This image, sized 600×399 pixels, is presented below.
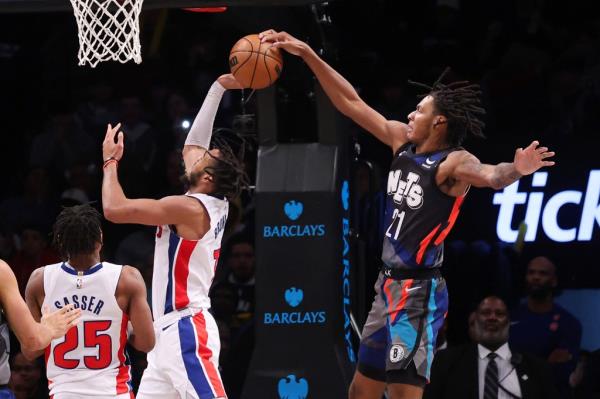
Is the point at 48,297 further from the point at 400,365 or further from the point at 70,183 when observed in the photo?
the point at 70,183

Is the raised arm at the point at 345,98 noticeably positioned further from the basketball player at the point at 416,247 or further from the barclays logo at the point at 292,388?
the barclays logo at the point at 292,388

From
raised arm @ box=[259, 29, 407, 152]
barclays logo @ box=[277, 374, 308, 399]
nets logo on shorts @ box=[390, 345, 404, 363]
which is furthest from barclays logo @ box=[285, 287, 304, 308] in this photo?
nets logo on shorts @ box=[390, 345, 404, 363]

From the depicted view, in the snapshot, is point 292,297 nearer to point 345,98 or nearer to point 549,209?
point 345,98

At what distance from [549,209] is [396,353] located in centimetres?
341

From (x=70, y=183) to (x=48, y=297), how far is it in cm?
472

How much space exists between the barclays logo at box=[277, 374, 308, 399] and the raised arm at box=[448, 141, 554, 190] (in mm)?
2188

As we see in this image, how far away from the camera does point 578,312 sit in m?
9.81

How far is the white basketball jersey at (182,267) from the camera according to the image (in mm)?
6730

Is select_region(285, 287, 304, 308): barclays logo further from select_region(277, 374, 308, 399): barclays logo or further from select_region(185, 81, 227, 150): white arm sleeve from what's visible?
select_region(185, 81, 227, 150): white arm sleeve

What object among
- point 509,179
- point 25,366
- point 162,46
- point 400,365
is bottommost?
point 25,366

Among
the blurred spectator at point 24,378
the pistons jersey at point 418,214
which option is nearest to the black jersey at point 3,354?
the pistons jersey at point 418,214

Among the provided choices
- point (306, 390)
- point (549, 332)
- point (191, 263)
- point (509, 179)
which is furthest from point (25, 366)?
point (509, 179)

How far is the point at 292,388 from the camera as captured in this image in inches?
325

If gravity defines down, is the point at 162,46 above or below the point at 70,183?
above
